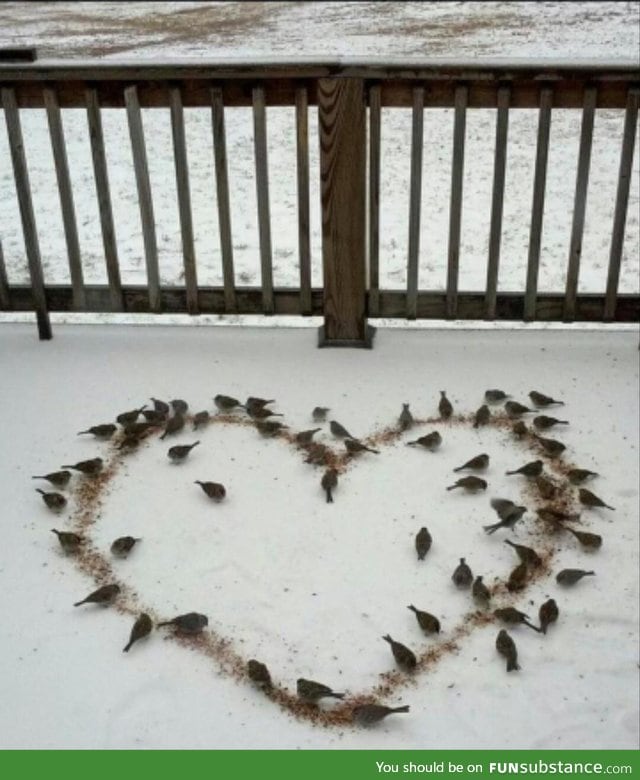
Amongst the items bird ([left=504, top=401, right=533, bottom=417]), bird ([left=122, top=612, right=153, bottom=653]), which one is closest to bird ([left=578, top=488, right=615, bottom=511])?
bird ([left=504, top=401, right=533, bottom=417])

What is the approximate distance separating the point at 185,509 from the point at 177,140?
159cm

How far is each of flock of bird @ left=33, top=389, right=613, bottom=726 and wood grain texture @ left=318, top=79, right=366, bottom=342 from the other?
1.96ft

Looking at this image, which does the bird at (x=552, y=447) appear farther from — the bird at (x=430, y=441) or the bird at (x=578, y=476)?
the bird at (x=430, y=441)

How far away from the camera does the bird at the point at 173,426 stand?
3787mm

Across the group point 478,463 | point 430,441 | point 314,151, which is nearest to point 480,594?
point 478,463

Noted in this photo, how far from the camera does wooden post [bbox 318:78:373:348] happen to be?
4.02m

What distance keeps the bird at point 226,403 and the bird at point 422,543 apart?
3.48 ft

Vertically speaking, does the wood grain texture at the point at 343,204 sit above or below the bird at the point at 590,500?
above

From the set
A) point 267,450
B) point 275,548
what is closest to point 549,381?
point 267,450

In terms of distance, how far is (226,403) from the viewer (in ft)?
12.9

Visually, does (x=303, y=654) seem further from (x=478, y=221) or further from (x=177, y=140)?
(x=478, y=221)

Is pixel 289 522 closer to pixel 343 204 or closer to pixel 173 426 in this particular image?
pixel 173 426

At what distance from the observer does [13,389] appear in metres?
4.14

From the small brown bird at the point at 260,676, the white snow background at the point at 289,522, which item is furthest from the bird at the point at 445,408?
the small brown bird at the point at 260,676
